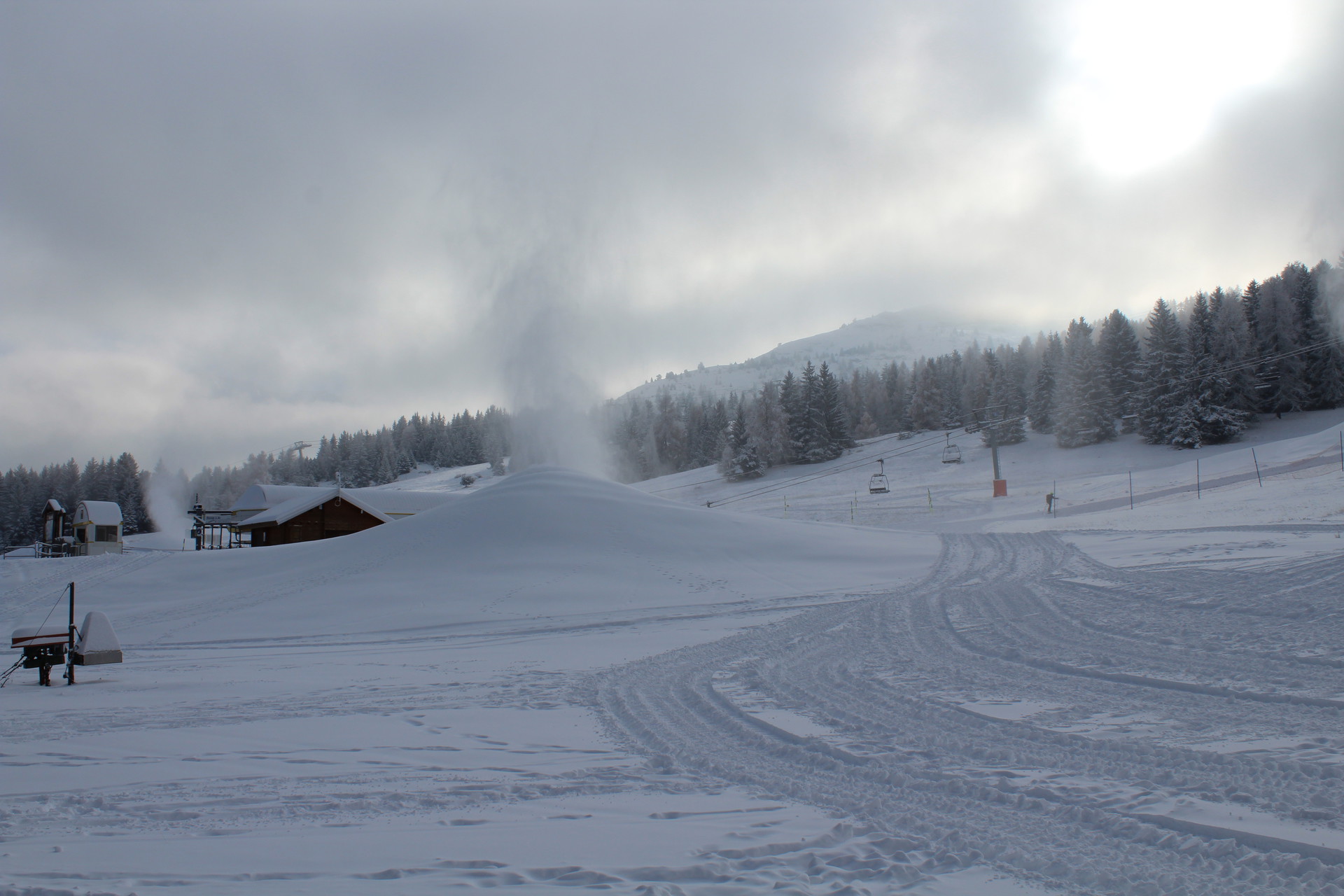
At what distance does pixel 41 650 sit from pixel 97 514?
154ft

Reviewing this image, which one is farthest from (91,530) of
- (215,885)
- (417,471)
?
(417,471)

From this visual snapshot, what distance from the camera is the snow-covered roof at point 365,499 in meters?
45.1

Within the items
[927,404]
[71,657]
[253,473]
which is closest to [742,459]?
[927,404]

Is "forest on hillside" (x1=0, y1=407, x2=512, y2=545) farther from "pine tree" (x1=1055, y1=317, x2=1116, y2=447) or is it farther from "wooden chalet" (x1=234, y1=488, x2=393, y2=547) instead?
"pine tree" (x1=1055, y1=317, x2=1116, y2=447)

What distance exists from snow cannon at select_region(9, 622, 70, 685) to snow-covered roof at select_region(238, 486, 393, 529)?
88.3 feet

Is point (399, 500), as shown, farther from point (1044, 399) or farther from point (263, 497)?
point (1044, 399)

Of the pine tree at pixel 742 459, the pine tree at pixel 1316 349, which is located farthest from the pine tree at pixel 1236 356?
the pine tree at pixel 742 459

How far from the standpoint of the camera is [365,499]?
43.9 metres

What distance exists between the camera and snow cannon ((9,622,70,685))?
10.9 metres

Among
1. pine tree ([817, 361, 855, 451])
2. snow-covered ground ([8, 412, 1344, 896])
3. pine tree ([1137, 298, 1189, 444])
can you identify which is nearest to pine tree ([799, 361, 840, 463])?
pine tree ([817, 361, 855, 451])

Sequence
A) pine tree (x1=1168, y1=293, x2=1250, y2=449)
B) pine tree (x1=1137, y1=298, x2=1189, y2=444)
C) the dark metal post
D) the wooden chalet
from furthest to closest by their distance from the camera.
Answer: pine tree (x1=1137, y1=298, x2=1189, y2=444) < pine tree (x1=1168, y1=293, x2=1250, y2=449) < the wooden chalet < the dark metal post

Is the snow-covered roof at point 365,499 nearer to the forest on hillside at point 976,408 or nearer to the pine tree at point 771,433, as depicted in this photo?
the forest on hillside at point 976,408

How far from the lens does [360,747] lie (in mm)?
6715

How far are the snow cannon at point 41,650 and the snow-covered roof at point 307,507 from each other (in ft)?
88.3
